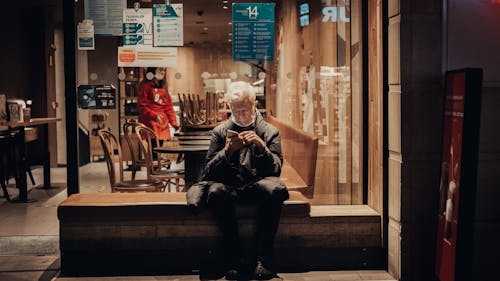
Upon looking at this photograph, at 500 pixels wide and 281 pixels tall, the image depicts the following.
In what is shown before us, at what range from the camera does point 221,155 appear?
15.8 feet

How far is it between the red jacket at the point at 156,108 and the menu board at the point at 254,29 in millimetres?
924

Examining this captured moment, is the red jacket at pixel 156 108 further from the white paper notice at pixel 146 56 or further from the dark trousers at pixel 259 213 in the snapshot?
the dark trousers at pixel 259 213

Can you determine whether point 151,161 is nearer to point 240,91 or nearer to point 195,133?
point 195,133

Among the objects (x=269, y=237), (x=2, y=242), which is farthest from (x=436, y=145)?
(x=2, y=242)

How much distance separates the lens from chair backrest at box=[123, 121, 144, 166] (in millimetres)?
6499

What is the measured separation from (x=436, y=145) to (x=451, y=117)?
0.44m

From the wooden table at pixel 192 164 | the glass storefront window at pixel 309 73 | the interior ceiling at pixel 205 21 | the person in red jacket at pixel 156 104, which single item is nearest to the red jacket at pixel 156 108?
the person in red jacket at pixel 156 104

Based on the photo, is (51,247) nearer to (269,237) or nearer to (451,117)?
(269,237)

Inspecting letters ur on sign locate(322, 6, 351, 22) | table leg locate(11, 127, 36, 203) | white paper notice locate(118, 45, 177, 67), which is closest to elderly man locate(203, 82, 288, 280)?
white paper notice locate(118, 45, 177, 67)

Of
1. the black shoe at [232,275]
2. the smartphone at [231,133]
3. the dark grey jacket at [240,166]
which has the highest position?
the smartphone at [231,133]

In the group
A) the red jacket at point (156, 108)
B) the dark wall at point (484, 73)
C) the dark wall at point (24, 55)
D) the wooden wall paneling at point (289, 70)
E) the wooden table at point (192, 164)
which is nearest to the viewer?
the dark wall at point (484, 73)

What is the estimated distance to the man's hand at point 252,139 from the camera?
476 cm

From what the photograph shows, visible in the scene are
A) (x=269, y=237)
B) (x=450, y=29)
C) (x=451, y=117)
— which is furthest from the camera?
(x=269, y=237)

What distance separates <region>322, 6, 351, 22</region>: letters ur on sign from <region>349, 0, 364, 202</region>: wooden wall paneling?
0.12m
